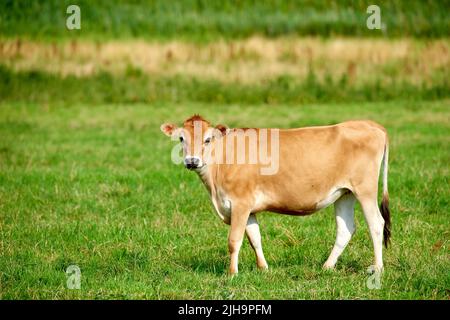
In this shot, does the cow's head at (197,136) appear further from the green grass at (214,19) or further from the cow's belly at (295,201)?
the green grass at (214,19)

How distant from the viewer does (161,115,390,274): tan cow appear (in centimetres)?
866

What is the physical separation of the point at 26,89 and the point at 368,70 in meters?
8.89

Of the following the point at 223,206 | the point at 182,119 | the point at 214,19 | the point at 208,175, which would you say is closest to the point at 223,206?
the point at 223,206

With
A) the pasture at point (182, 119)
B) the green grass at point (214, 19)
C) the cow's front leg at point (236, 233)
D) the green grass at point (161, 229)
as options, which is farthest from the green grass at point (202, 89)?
the cow's front leg at point (236, 233)

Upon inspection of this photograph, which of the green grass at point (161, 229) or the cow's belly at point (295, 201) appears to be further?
the cow's belly at point (295, 201)

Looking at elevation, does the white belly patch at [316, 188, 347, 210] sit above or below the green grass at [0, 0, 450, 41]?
below

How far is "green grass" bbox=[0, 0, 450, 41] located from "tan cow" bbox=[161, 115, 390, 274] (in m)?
16.6

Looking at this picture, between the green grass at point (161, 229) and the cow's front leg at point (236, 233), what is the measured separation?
7.4 inches

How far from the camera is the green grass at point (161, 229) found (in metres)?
8.04

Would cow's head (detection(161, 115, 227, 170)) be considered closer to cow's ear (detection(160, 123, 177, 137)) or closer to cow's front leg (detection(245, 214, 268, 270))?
cow's ear (detection(160, 123, 177, 137))

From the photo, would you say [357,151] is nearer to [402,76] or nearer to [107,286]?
[107,286]

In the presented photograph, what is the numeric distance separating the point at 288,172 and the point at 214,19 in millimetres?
18199

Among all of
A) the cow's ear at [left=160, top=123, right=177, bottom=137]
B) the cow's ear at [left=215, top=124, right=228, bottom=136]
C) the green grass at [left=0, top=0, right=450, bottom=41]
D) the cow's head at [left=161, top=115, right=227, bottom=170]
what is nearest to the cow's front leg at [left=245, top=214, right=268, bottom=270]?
the cow's head at [left=161, top=115, right=227, bottom=170]

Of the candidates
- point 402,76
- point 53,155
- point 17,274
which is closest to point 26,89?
point 53,155
